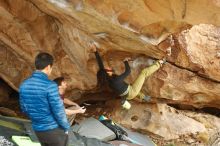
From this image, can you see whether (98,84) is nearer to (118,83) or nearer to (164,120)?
(118,83)

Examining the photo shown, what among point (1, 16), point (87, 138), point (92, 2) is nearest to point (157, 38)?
point (92, 2)

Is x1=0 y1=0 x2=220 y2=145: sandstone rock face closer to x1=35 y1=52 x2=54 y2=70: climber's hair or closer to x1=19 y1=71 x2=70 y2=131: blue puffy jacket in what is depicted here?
x1=35 y1=52 x2=54 y2=70: climber's hair

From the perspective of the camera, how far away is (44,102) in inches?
233

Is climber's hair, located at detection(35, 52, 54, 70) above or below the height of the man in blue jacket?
above

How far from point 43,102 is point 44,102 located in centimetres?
2

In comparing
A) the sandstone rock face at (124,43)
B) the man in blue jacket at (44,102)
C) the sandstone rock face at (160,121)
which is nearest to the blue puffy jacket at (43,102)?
the man in blue jacket at (44,102)

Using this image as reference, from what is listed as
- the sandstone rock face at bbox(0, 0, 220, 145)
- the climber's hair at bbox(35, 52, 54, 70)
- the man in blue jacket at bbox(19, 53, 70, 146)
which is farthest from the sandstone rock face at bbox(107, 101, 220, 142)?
the climber's hair at bbox(35, 52, 54, 70)

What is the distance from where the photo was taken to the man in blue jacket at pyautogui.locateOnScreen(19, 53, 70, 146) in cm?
587

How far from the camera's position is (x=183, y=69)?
31.6 feet

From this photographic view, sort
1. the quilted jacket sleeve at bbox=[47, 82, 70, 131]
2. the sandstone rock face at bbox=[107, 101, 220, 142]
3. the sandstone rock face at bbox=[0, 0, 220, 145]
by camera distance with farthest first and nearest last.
Answer: 1. the sandstone rock face at bbox=[107, 101, 220, 142]
2. the sandstone rock face at bbox=[0, 0, 220, 145]
3. the quilted jacket sleeve at bbox=[47, 82, 70, 131]

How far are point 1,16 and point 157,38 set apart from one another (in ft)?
9.47

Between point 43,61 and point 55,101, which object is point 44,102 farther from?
point 43,61

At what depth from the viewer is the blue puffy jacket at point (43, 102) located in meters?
5.86

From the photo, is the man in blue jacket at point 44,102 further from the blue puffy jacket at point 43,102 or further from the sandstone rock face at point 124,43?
the sandstone rock face at point 124,43
